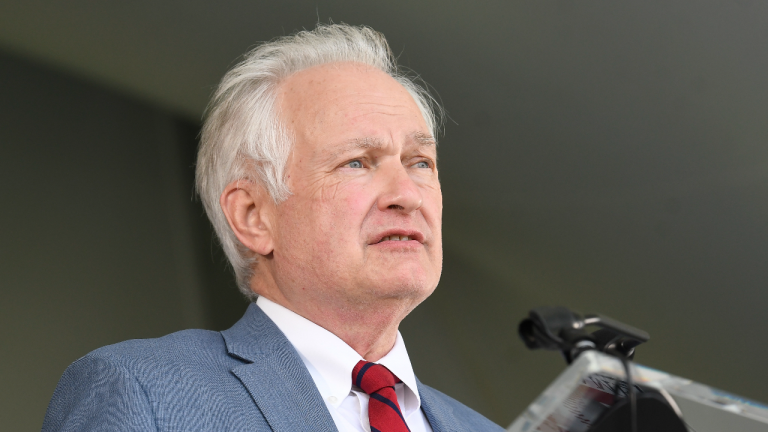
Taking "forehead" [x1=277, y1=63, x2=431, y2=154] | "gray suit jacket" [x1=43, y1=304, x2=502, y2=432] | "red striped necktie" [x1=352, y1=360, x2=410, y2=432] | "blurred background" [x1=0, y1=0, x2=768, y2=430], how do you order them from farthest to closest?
"blurred background" [x1=0, y1=0, x2=768, y2=430] < "forehead" [x1=277, y1=63, x2=431, y2=154] < "red striped necktie" [x1=352, y1=360, x2=410, y2=432] < "gray suit jacket" [x1=43, y1=304, x2=502, y2=432]

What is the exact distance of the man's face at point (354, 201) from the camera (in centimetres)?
131

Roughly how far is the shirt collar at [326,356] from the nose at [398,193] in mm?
272

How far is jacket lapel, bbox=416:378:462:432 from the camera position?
140 centimetres

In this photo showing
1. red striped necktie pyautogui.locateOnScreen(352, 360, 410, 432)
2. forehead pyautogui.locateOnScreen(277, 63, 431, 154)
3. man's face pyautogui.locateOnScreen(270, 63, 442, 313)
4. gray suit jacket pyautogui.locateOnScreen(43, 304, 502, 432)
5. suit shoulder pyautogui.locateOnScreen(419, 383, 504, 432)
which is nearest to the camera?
gray suit jacket pyautogui.locateOnScreen(43, 304, 502, 432)

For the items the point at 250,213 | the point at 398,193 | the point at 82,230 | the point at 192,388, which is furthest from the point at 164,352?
the point at 82,230

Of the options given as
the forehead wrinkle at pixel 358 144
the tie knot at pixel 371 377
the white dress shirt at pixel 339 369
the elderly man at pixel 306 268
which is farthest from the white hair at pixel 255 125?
the tie knot at pixel 371 377

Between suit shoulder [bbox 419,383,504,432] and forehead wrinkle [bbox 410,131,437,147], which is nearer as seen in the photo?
forehead wrinkle [bbox 410,131,437,147]

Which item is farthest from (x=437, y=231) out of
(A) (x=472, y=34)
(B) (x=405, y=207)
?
(A) (x=472, y=34)

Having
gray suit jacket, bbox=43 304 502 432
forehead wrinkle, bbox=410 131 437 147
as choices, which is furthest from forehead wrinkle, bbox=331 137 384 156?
gray suit jacket, bbox=43 304 502 432

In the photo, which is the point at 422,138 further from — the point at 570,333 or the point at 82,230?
the point at 82,230

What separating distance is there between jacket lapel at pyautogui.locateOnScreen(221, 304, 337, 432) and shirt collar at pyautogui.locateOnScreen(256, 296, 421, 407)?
0.19 ft

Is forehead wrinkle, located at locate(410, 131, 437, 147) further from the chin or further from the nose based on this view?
the chin

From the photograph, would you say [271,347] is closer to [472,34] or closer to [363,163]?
[363,163]

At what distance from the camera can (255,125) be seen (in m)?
1.51
